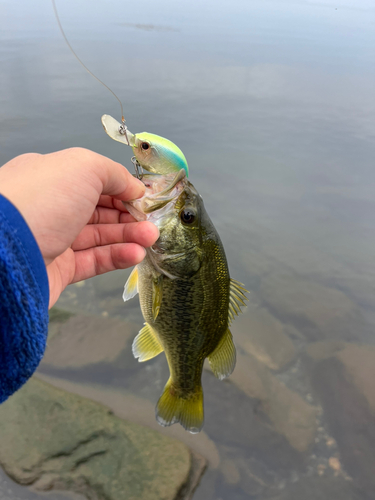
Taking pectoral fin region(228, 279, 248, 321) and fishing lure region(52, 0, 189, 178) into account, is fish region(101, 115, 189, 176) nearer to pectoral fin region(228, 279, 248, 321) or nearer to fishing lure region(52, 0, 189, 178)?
fishing lure region(52, 0, 189, 178)

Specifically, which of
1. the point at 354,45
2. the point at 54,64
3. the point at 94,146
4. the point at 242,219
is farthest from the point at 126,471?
the point at 354,45

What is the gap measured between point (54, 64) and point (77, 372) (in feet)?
38.8

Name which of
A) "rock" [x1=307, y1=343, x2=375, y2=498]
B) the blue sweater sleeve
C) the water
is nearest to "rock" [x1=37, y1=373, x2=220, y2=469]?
the water

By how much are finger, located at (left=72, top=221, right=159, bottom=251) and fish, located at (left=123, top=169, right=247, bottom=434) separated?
112 millimetres

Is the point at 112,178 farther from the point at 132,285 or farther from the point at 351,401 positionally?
the point at 351,401

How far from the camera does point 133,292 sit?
2193 mm

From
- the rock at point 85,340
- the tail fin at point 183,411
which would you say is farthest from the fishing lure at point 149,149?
the rock at point 85,340

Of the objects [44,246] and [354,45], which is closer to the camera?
[44,246]

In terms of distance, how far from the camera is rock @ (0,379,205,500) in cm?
240

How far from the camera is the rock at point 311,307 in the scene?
3625mm

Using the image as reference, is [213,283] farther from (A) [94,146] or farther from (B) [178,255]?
(A) [94,146]

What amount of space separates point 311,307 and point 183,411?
237 cm

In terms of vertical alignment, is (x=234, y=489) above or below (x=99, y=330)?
below

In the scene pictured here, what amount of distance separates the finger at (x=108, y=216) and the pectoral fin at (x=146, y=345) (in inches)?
31.9
